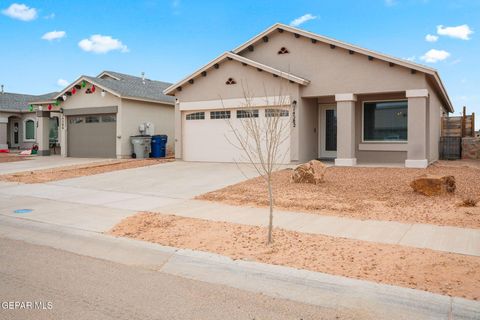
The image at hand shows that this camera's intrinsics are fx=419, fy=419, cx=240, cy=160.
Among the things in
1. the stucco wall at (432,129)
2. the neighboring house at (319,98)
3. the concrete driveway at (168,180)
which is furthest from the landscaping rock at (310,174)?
the stucco wall at (432,129)

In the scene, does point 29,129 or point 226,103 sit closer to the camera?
point 226,103

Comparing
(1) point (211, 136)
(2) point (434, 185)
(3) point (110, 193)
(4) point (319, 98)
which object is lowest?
(3) point (110, 193)

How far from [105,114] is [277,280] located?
20.2m

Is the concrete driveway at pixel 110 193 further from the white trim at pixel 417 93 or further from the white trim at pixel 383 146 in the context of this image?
the white trim at pixel 417 93

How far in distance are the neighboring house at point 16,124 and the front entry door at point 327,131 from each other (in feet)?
70.1

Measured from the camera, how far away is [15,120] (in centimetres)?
3409

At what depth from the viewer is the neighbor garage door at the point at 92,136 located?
75.9 ft

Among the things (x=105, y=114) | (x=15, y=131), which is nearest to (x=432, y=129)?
(x=105, y=114)

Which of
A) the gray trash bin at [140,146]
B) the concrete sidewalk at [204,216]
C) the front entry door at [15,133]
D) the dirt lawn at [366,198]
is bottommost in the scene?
the concrete sidewalk at [204,216]

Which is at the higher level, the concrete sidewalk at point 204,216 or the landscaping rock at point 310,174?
the landscaping rock at point 310,174

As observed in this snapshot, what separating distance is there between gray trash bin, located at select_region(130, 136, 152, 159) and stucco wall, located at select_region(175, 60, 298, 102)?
12.1ft

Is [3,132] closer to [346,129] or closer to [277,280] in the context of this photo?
[346,129]

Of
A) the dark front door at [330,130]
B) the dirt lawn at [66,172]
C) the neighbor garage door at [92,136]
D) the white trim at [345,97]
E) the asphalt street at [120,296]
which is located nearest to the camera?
the asphalt street at [120,296]

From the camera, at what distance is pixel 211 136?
64.4 ft
